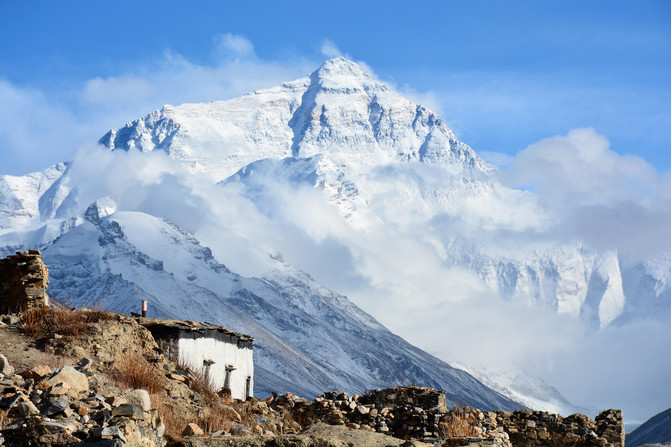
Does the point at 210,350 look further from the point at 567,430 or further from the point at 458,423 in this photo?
the point at 458,423

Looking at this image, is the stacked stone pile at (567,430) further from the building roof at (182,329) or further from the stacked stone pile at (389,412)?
the building roof at (182,329)

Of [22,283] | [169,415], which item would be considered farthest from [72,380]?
[22,283]

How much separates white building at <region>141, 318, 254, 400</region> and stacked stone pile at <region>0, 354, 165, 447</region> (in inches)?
365

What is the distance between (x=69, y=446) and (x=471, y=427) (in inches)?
375

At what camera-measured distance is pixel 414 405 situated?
818 inches

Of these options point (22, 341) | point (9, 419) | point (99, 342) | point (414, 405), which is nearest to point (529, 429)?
point (414, 405)

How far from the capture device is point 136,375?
16.8m

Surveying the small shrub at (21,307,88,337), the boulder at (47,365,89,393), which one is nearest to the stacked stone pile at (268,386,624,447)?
the small shrub at (21,307,88,337)

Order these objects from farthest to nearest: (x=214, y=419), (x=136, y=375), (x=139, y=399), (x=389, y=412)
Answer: (x=389, y=412)
(x=136, y=375)
(x=214, y=419)
(x=139, y=399)

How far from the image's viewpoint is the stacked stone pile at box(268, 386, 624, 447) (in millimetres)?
19703

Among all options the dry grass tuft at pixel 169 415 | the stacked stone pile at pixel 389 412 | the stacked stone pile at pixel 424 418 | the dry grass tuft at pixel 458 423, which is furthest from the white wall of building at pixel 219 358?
the dry grass tuft at pixel 458 423

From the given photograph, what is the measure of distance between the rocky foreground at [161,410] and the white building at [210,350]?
151 inches

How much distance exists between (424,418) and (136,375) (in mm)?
7094

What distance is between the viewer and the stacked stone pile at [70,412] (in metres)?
10.3
